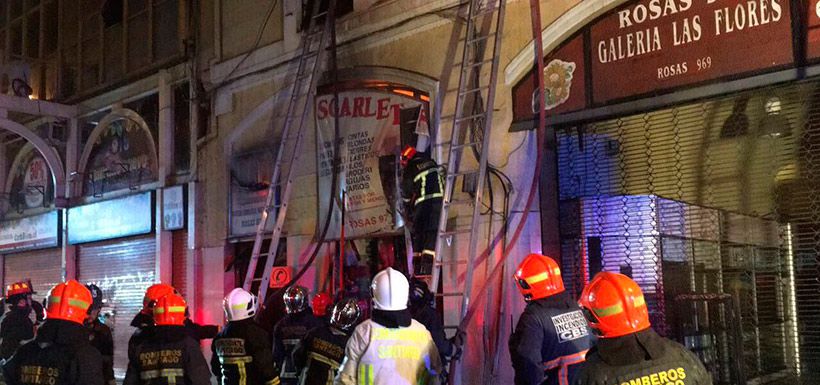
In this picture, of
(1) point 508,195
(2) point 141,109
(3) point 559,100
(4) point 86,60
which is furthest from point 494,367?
(4) point 86,60

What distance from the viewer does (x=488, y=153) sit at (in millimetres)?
Result: 8102

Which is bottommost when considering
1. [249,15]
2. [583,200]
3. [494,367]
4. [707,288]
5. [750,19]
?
[494,367]

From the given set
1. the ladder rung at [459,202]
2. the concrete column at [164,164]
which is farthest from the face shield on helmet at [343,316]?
the concrete column at [164,164]

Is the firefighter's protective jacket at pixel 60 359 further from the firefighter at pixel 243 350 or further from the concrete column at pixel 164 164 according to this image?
the concrete column at pixel 164 164

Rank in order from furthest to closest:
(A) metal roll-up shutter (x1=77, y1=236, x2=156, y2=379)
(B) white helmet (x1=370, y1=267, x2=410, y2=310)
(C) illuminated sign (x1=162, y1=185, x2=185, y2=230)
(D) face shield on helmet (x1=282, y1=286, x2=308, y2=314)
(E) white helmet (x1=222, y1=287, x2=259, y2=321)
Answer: (A) metal roll-up shutter (x1=77, y1=236, x2=156, y2=379) → (C) illuminated sign (x1=162, y1=185, x2=185, y2=230) → (D) face shield on helmet (x1=282, y1=286, x2=308, y2=314) → (E) white helmet (x1=222, y1=287, x2=259, y2=321) → (B) white helmet (x1=370, y1=267, x2=410, y2=310)

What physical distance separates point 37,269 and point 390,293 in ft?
46.3

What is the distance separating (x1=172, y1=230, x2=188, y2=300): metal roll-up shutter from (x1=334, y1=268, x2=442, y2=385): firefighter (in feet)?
27.2

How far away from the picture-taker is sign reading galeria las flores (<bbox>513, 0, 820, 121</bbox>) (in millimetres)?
6379

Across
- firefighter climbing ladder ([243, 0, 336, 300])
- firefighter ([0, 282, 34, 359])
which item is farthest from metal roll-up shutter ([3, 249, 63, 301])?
firefighter climbing ladder ([243, 0, 336, 300])

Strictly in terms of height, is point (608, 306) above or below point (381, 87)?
below

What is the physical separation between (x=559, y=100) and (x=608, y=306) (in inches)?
190

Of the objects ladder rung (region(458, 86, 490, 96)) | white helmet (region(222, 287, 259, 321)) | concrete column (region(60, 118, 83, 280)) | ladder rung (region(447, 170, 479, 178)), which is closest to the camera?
white helmet (region(222, 287, 259, 321))

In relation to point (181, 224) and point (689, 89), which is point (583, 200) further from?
point (181, 224)

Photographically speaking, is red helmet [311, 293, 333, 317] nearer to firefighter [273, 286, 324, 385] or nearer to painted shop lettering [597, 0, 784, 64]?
firefighter [273, 286, 324, 385]
